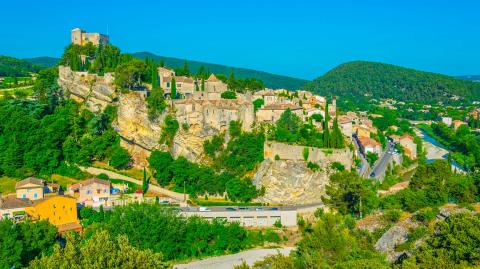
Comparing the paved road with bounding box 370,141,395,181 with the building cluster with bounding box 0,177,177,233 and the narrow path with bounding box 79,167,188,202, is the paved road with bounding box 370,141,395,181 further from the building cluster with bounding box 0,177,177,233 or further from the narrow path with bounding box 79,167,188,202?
the building cluster with bounding box 0,177,177,233

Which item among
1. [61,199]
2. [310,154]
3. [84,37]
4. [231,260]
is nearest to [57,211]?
[61,199]

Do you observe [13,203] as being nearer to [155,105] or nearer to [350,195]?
[155,105]

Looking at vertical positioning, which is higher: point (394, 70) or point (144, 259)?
point (394, 70)

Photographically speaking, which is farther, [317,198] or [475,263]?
[317,198]

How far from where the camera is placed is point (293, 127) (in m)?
42.8

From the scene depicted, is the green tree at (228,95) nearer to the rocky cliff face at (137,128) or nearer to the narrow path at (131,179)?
the rocky cliff face at (137,128)

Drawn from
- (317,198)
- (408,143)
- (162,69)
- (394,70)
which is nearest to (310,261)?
(317,198)

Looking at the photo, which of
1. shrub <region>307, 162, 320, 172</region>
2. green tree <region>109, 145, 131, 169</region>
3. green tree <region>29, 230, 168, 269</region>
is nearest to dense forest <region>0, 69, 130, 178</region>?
green tree <region>109, 145, 131, 169</region>

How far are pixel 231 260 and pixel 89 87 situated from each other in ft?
76.0

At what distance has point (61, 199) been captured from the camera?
33531mm

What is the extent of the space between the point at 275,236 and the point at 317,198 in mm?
5653

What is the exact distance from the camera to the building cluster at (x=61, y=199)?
32.8 meters

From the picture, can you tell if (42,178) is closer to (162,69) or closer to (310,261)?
(162,69)

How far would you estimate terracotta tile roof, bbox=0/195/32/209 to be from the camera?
32875mm
